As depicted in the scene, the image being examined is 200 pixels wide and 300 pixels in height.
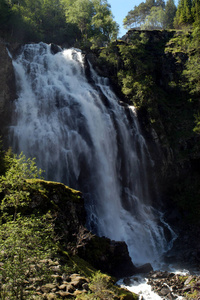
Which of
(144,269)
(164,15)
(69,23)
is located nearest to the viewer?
(144,269)

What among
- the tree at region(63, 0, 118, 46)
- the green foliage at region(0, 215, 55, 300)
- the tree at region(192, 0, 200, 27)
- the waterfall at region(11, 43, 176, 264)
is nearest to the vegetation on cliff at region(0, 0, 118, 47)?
A: the tree at region(63, 0, 118, 46)

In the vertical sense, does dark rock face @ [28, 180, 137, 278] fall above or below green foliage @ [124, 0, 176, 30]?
below

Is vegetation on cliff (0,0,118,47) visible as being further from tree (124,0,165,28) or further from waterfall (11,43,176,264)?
tree (124,0,165,28)

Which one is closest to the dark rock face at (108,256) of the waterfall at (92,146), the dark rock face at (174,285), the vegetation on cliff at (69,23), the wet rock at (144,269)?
the wet rock at (144,269)

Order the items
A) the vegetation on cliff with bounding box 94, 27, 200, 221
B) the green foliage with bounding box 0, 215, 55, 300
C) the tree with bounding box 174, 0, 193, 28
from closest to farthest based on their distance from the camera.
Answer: the green foliage with bounding box 0, 215, 55, 300 < the vegetation on cliff with bounding box 94, 27, 200, 221 < the tree with bounding box 174, 0, 193, 28

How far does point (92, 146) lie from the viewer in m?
24.7

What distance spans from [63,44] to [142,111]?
1075 inches

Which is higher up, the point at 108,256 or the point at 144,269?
the point at 108,256

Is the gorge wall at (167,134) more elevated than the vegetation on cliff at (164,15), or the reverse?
the vegetation on cliff at (164,15)

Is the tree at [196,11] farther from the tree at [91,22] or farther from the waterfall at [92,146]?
the waterfall at [92,146]

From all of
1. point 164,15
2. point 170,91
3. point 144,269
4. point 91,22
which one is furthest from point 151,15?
point 144,269

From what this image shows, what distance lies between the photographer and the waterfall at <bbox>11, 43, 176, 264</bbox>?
2205 centimetres

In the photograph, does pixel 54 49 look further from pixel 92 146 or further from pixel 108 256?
pixel 108 256

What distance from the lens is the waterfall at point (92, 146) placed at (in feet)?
72.3
